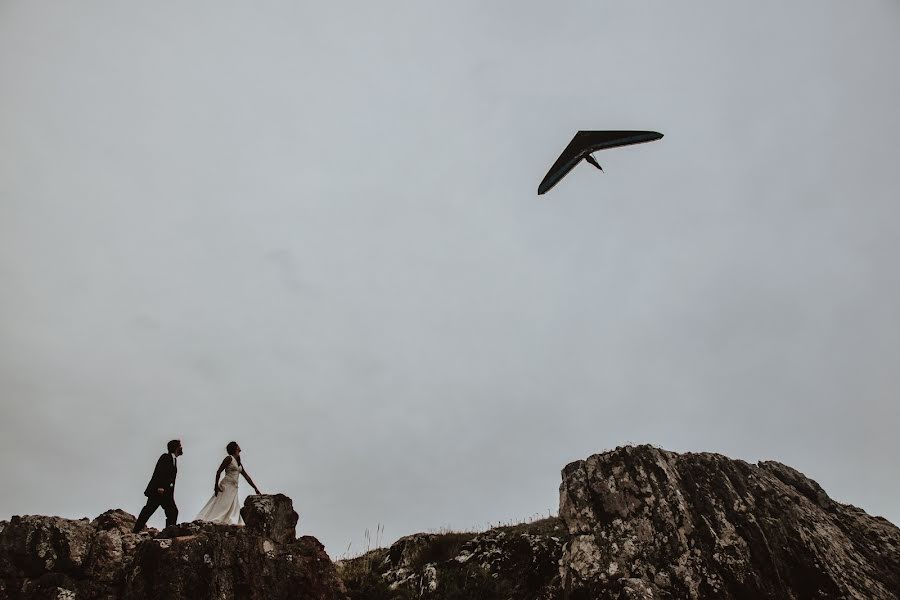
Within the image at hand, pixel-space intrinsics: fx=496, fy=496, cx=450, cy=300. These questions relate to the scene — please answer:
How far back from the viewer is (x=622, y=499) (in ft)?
34.3

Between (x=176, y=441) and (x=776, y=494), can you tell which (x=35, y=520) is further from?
(x=776, y=494)

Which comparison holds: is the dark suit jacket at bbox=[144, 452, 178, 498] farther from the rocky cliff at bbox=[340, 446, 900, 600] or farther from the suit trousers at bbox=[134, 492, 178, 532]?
the rocky cliff at bbox=[340, 446, 900, 600]

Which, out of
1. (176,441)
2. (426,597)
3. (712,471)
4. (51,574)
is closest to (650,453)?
(712,471)

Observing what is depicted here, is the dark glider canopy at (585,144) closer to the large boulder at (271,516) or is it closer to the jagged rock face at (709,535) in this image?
the jagged rock face at (709,535)

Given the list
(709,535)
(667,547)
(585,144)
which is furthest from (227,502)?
(585,144)

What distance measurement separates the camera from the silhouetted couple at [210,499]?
1028cm

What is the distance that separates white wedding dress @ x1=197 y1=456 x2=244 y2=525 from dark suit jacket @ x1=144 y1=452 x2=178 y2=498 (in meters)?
1.17

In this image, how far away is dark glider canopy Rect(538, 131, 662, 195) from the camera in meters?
15.8

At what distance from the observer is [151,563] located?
8367 mm

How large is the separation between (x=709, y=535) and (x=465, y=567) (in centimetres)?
506

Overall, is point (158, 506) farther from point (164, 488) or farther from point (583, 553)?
point (583, 553)

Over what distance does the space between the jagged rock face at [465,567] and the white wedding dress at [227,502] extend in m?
2.91

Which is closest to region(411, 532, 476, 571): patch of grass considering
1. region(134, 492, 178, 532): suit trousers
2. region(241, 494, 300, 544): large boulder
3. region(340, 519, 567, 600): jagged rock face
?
region(340, 519, 567, 600): jagged rock face

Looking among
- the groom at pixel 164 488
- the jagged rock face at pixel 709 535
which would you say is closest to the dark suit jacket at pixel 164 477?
the groom at pixel 164 488
